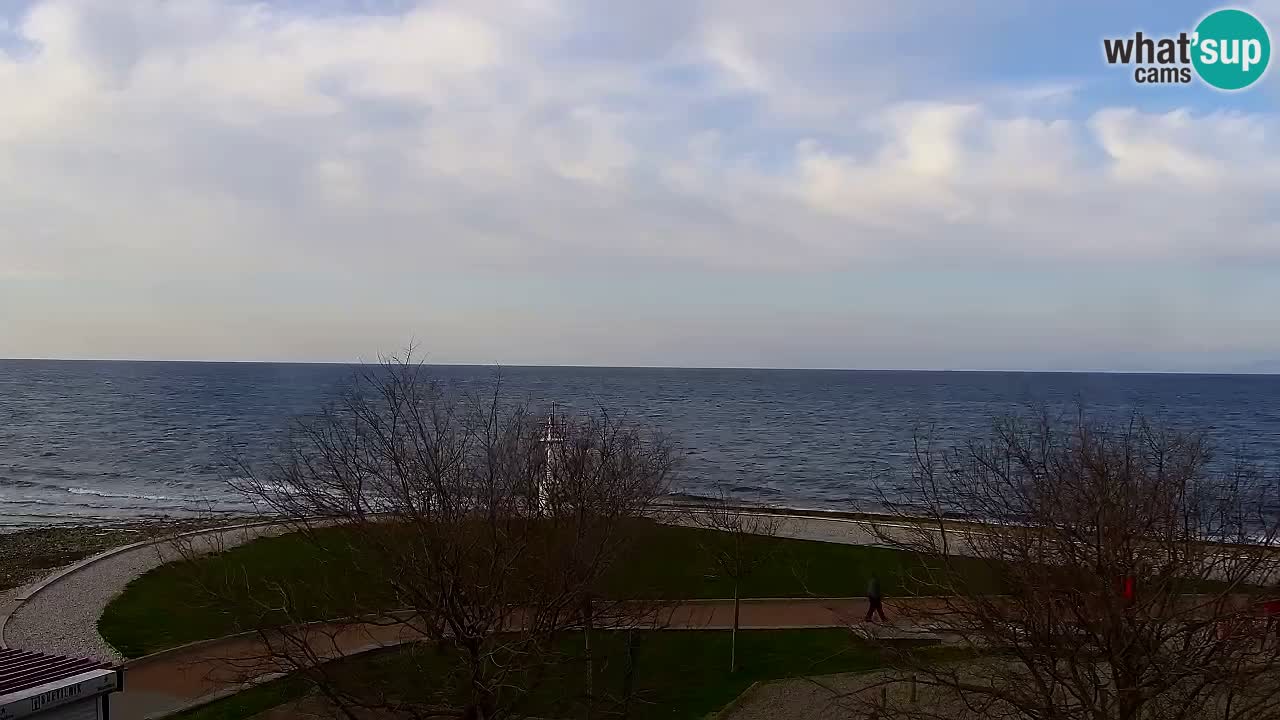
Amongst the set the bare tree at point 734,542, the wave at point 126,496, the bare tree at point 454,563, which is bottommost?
the wave at point 126,496

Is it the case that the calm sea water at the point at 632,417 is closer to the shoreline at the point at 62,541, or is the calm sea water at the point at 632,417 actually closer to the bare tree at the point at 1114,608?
the shoreline at the point at 62,541

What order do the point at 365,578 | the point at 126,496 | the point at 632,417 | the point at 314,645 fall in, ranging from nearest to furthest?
the point at 314,645 < the point at 365,578 < the point at 126,496 < the point at 632,417

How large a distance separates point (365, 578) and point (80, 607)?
6.95 m

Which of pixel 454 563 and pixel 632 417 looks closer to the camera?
pixel 454 563

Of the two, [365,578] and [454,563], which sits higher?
[454,563]

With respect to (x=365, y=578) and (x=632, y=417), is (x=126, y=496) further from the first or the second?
(x=632, y=417)

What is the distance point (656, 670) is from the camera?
56.7 feet

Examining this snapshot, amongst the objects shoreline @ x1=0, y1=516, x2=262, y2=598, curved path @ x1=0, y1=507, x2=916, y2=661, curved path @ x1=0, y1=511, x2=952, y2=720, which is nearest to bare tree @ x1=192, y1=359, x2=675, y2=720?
curved path @ x1=0, y1=511, x2=952, y2=720

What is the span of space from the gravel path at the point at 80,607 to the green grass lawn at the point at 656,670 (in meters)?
3.13

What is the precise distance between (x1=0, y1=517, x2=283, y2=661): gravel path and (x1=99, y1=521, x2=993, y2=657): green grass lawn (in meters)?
0.38

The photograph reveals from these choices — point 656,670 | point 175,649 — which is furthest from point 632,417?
point 656,670

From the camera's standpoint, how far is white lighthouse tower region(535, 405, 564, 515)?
1491 centimetres

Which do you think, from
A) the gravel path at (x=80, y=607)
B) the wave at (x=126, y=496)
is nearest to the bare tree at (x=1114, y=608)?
the gravel path at (x=80, y=607)

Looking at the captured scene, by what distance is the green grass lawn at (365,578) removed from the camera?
19.1 meters
